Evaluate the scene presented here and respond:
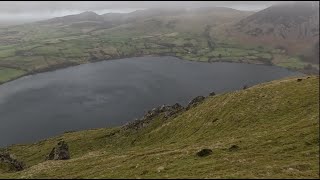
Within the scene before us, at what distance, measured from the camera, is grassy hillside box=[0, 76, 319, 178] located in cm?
4241

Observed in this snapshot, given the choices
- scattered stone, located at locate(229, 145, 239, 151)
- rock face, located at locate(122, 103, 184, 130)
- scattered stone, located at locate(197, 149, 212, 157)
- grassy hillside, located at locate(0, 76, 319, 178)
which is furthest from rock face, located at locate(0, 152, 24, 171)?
scattered stone, located at locate(229, 145, 239, 151)

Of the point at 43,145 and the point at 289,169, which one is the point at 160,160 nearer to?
the point at 289,169

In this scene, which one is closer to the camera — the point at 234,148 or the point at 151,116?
the point at 234,148

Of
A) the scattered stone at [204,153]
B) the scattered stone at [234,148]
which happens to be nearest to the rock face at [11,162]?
the scattered stone at [204,153]

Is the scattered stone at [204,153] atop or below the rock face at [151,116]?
atop

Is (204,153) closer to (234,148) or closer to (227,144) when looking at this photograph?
(234,148)

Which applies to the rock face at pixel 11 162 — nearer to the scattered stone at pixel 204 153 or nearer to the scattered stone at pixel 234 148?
the scattered stone at pixel 204 153

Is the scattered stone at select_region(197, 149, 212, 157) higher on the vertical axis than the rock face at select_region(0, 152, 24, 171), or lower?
higher

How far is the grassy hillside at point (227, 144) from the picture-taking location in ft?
139

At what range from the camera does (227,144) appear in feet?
187

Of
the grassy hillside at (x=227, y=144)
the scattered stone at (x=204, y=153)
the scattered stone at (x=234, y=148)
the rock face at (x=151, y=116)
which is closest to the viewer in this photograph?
the grassy hillside at (x=227, y=144)

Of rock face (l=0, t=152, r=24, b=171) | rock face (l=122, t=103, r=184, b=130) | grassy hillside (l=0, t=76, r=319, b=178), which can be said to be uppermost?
grassy hillside (l=0, t=76, r=319, b=178)

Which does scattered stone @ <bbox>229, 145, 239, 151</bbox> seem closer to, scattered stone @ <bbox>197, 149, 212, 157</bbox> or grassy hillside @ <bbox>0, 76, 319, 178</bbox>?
grassy hillside @ <bbox>0, 76, 319, 178</bbox>

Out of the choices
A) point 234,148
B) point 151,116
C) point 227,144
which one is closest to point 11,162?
point 227,144
